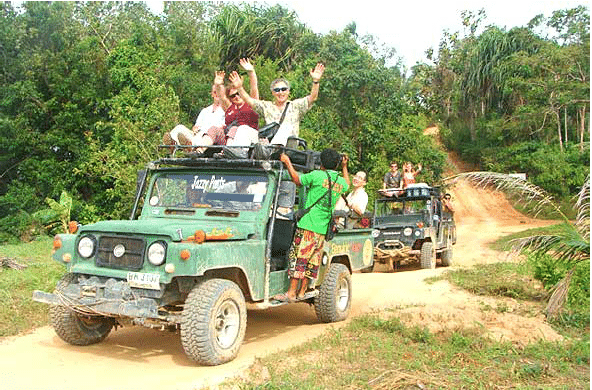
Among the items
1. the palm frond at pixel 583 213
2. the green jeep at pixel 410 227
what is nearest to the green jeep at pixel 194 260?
the palm frond at pixel 583 213

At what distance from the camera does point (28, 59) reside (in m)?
17.9

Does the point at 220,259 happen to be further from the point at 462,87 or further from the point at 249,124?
the point at 462,87

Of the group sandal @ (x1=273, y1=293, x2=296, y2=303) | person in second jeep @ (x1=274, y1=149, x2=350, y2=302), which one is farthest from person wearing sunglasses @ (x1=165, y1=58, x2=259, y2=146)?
sandal @ (x1=273, y1=293, x2=296, y2=303)

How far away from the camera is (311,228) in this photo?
6.25m

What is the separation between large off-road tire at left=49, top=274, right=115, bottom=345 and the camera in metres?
5.61

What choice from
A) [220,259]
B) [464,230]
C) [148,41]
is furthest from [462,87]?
[220,259]

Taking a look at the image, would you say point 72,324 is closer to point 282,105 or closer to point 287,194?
point 287,194

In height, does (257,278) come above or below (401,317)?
above

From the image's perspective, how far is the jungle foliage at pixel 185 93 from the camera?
52.8ft

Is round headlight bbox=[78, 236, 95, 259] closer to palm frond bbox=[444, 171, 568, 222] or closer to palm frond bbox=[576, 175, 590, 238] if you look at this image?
palm frond bbox=[444, 171, 568, 222]

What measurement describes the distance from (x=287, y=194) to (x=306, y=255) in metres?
0.67

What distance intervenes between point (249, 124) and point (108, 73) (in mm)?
12197

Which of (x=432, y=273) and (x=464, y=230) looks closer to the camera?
(x=432, y=273)

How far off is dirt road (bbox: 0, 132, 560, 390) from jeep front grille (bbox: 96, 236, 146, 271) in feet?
2.86
